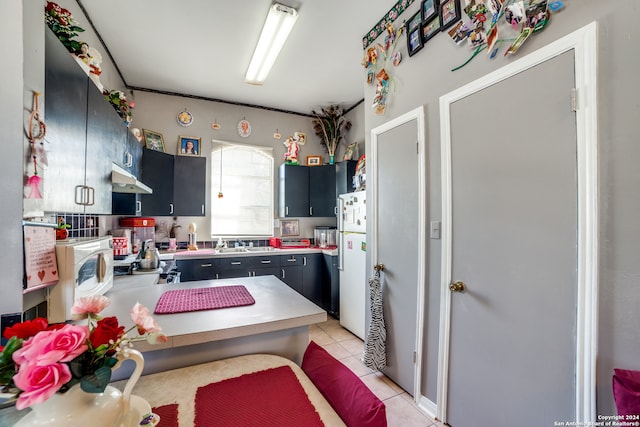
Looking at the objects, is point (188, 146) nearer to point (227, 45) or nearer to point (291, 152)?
point (291, 152)

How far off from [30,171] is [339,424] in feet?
4.60

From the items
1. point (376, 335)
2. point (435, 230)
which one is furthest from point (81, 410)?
point (376, 335)

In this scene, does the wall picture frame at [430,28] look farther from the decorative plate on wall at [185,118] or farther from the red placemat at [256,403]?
the decorative plate on wall at [185,118]

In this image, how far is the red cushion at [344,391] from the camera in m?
0.78

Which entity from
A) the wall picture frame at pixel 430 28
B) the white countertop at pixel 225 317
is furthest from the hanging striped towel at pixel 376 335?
the wall picture frame at pixel 430 28

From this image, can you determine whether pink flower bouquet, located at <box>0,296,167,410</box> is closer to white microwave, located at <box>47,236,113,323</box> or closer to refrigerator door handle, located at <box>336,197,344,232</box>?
white microwave, located at <box>47,236,113,323</box>

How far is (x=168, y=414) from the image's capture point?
0.83 meters

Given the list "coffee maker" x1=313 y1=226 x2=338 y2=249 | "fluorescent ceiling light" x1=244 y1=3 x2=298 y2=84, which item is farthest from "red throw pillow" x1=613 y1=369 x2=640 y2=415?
"coffee maker" x1=313 y1=226 x2=338 y2=249

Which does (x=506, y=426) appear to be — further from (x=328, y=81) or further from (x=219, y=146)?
(x=219, y=146)

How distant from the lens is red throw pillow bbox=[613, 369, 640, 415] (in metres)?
0.91

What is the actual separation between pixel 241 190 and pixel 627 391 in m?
4.01

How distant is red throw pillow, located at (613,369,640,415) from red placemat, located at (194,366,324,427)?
3.43 feet

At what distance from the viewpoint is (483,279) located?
1.54 meters

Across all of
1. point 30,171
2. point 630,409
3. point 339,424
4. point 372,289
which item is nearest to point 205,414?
point 339,424
